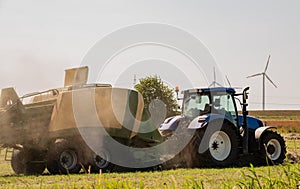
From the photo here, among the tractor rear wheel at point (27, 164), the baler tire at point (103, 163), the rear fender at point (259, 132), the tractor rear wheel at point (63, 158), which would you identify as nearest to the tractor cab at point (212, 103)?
the rear fender at point (259, 132)

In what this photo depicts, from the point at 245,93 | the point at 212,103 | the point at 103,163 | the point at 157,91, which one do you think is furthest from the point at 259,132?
the point at 157,91

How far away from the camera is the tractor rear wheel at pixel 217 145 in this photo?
47.7ft

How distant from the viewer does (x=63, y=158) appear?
1354 cm

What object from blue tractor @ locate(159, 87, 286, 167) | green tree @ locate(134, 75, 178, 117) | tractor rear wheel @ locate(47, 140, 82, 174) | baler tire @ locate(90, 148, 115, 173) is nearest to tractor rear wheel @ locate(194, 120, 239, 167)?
blue tractor @ locate(159, 87, 286, 167)

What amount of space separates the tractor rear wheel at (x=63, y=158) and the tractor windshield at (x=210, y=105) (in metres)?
3.75

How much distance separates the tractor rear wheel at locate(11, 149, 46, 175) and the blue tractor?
3932 mm

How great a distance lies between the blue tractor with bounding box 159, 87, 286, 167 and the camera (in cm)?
1457

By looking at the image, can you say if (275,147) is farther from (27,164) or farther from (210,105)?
(27,164)

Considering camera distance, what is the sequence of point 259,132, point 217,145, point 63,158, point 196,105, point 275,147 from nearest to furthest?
point 63,158, point 217,145, point 196,105, point 259,132, point 275,147

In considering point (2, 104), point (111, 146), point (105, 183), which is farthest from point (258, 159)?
point (105, 183)

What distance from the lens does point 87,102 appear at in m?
14.2

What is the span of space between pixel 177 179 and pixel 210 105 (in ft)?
14.9

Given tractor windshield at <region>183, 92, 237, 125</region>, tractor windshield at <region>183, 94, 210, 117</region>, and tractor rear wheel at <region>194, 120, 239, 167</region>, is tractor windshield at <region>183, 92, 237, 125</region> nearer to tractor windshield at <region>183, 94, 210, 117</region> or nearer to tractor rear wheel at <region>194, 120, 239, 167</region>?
tractor windshield at <region>183, 94, 210, 117</region>

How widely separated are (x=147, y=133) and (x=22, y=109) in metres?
3.89
